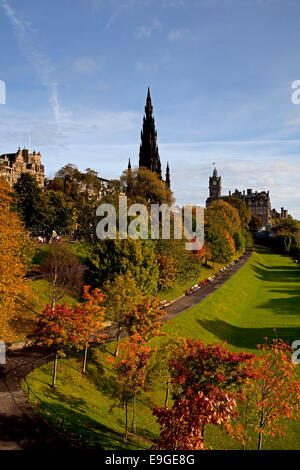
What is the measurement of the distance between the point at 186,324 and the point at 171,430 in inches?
1032

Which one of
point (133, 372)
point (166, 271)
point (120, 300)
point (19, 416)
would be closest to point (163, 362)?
point (133, 372)

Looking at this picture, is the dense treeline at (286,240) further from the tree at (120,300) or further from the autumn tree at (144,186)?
the tree at (120,300)

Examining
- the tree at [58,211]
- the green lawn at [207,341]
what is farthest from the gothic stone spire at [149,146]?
the tree at [58,211]

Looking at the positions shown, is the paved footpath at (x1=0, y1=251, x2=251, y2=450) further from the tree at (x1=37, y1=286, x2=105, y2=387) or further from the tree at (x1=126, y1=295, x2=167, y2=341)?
the tree at (x1=126, y1=295, x2=167, y2=341)

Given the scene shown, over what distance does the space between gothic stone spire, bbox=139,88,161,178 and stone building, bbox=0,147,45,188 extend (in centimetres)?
3477

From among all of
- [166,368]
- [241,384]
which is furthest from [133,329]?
[241,384]

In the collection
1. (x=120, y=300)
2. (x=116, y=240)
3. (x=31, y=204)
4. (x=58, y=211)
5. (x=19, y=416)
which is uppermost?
(x=31, y=204)

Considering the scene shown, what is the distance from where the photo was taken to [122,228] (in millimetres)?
44031

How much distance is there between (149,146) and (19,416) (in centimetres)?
10364

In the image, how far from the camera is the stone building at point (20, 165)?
305 feet

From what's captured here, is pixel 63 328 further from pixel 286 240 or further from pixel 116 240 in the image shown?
pixel 286 240

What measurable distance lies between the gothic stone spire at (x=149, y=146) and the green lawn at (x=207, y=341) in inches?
1954

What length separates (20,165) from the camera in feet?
323
